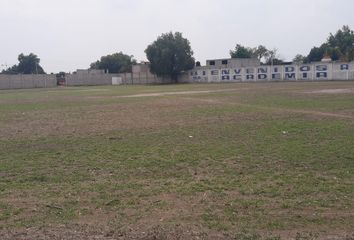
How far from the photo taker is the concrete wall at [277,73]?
7069 centimetres

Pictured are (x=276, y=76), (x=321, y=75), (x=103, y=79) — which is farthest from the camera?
(x=103, y=79)

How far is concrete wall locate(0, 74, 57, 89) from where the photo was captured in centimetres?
9719

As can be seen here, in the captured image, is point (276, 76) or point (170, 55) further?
point (170, 55)

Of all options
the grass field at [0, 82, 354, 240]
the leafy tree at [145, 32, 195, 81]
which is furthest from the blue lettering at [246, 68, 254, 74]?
the grass field at [0, 82, 354, 240]

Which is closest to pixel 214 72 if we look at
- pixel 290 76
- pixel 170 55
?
pixel 170 55

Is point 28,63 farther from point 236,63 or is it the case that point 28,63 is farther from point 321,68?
point 321,68

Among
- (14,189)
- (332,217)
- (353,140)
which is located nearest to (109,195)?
(14,189)

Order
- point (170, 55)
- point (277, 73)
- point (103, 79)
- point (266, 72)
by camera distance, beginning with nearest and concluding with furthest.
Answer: point (277, 73), point (266, 72), point (170, 55), point (103, 79)

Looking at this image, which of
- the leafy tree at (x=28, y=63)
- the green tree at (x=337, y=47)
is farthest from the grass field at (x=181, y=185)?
the leafy tree at (x=28, y=63)

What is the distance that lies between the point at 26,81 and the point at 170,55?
3275 centimetres

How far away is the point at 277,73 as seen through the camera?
8131 centimetres

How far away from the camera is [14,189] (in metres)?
7.64

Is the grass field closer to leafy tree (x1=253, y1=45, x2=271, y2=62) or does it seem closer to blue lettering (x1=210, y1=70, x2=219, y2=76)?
blue lettering (x1=210, y1=70, x2=219, y2=76)

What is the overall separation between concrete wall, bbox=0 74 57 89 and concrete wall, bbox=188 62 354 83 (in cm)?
3288
